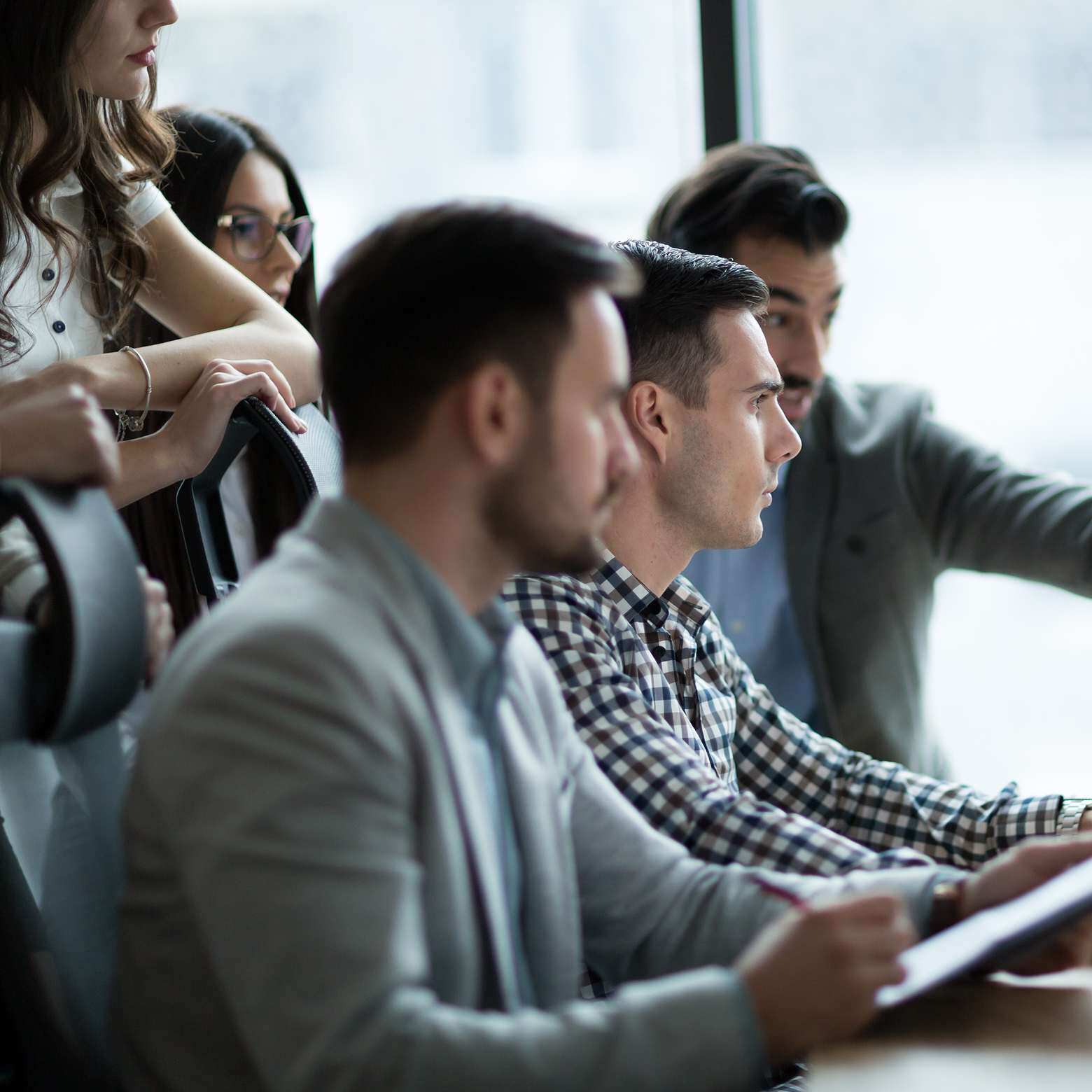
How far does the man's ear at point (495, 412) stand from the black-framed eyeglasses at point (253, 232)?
1191mm

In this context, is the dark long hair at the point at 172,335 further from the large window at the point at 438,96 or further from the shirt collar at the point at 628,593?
the large window at the point at 438,96

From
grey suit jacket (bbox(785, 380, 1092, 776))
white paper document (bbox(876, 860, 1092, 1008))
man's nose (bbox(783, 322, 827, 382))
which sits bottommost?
grey suit jacket (bbox(785, 380, 1092, 776))

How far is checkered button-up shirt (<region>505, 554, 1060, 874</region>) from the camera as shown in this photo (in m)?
1.07

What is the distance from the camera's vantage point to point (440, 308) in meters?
0.80

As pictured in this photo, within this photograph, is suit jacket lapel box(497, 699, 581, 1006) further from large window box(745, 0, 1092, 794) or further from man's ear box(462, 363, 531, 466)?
large window box(745, 0, 1092, 794)

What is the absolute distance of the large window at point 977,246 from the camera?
98.3 inches

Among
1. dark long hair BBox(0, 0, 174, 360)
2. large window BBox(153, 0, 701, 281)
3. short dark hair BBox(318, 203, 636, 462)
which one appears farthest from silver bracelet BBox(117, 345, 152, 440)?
large window BBox(153, 0, 701, 281)

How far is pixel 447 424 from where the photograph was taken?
31.7 inches

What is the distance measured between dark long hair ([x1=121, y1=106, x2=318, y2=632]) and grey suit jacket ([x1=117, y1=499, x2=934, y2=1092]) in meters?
0.83

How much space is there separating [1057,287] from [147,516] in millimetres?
1793

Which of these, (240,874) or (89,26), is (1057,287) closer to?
(89,26)

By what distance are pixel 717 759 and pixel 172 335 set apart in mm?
963

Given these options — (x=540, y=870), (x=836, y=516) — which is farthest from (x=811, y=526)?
(x=540, y=870)

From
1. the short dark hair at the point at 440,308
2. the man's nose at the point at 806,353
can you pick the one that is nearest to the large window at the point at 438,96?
the man's nose at the point at 806,353
